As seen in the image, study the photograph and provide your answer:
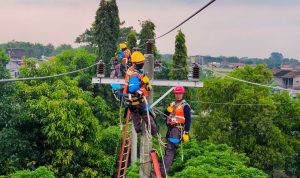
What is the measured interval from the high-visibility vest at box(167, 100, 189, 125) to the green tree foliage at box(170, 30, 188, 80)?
2239 centimetres

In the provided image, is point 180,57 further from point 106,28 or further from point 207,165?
point 207,165

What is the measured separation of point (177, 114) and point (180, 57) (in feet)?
75.3

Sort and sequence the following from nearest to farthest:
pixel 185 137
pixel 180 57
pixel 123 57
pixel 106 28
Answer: pixel 185 137 → pixel 123 57 → pixel 180 57 → pixel 106 28

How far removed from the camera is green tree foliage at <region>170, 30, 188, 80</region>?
3147cm

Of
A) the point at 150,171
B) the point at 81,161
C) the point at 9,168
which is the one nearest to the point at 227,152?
the point at 81,161

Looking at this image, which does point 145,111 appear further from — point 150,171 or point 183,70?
point 183,70

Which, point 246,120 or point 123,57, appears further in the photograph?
point 246,120

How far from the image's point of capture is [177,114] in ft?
29.3

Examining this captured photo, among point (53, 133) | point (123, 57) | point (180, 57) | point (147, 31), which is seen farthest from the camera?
point (147, 31)

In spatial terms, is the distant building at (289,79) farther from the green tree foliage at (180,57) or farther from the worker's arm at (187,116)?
the worker's arm at (187,116)

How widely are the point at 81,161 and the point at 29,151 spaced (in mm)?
2665

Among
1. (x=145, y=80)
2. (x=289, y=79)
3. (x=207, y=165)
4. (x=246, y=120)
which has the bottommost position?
(x=246, y=120)

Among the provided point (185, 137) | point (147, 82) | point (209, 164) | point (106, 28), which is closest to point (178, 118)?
point (185, 137)

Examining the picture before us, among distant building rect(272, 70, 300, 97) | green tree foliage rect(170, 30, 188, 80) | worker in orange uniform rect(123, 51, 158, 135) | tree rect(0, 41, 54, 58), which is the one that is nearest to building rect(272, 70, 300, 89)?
distant building rect(272, 70, 300, 97)
